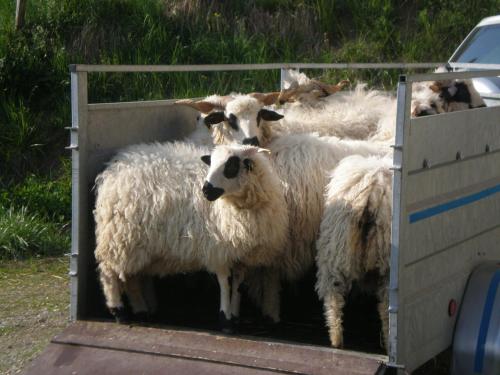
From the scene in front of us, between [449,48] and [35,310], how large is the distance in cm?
805

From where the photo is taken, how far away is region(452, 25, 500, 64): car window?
7.55m

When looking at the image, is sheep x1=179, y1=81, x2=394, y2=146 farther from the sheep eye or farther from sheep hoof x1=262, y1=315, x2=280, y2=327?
sheep hoof x1=262, y1=315, x2=280, y2=327

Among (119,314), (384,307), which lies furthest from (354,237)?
(119,314)

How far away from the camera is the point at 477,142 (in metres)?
4.30

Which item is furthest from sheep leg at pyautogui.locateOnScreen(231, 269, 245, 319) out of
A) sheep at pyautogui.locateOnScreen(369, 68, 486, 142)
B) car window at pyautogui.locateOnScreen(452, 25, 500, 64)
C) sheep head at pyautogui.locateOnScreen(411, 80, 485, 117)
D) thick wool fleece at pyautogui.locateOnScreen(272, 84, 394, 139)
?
car window at pyautogui.locateOnScreen(452, 25, 500, 64)

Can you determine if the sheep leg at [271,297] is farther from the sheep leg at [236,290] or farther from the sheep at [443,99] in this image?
the sheep at [443,99]

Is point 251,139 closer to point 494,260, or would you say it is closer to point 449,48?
point 494,260

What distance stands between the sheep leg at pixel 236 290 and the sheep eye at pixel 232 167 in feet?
2.15

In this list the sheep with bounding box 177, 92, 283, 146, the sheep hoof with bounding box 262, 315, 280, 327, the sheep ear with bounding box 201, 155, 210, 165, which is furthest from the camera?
the sheep with bounding box 177, 92, 283, 146

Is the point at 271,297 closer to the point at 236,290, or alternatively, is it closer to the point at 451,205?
the point at 236,290

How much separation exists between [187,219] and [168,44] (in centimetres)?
751

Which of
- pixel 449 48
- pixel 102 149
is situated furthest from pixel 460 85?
pixel 449 48

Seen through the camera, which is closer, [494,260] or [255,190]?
[255,190]

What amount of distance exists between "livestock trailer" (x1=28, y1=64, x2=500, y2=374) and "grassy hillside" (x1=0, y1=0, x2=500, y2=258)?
4694 mm
